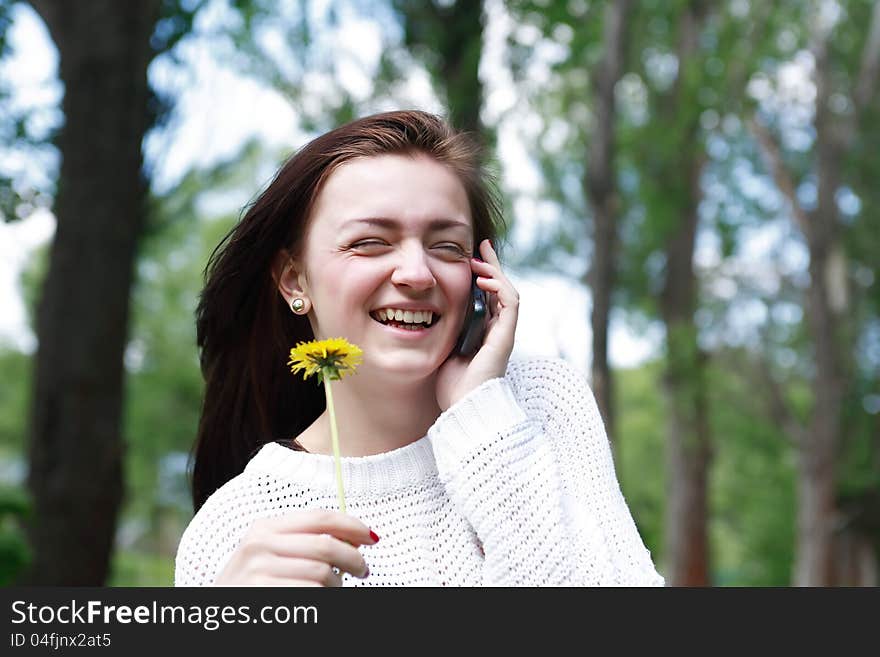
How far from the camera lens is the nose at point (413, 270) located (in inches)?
67.8

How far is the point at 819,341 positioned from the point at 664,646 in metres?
13.5

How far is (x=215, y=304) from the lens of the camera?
212 centimetres

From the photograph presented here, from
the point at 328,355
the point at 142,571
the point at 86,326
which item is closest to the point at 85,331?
the point at 86,326

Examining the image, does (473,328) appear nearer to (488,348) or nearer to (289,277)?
(488,348)

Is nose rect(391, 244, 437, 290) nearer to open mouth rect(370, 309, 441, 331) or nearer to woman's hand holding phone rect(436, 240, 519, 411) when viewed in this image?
open mouth rect(370, 309, 441, 331)

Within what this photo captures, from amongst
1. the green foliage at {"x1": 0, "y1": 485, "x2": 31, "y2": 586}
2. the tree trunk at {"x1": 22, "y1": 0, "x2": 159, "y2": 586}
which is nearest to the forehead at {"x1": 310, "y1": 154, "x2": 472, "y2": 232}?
the green foliage at {"x1": 0, "y1": 485, "x2": 31, "y2": 586}

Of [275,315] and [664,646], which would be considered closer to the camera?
[664,646]

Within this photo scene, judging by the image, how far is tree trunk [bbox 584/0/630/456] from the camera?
9.50 meters

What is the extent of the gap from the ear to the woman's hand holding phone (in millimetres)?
309

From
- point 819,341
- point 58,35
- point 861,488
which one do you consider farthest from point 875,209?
point 58,35

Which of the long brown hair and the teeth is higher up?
the long brown hair

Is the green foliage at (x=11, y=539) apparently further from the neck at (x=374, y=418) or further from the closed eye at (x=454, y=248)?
the closed eye at (x=454, y=248)

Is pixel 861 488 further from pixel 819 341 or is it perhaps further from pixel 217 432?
pixel 217 432

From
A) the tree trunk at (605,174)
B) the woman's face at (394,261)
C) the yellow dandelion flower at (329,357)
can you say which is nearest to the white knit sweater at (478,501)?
the woman's face at (394,261)
